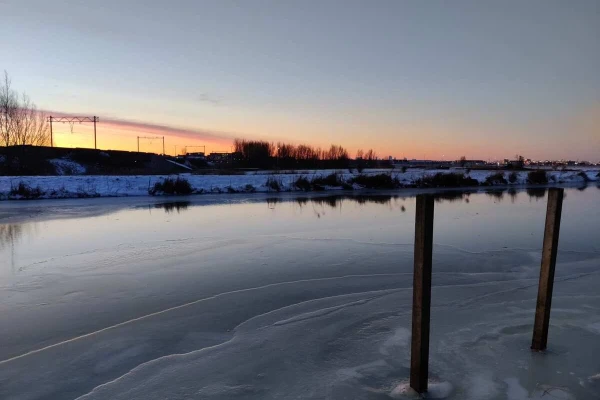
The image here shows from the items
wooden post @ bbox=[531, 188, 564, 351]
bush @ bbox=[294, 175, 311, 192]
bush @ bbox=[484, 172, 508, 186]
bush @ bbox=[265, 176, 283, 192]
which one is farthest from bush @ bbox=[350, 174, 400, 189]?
wooden post @ bbox=[531, 188, 564, 351]

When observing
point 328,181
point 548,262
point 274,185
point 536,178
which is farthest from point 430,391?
point 536,178

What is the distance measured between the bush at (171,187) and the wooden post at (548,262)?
22156 mm

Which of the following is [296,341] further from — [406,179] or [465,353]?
[406,179]

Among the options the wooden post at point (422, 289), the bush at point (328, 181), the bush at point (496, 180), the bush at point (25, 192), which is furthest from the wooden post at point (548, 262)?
the bush at point (496, 180)

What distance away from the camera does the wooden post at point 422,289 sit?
9.32ft

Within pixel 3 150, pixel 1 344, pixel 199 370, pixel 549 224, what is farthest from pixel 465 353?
pixel 3 150

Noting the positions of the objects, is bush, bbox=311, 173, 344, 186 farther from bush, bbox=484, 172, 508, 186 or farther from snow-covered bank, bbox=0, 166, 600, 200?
bush, bbox=484, 172, 508, 186

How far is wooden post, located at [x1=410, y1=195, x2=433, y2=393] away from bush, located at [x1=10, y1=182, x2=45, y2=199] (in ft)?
73.9

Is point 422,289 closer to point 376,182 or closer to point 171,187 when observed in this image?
point 171,187

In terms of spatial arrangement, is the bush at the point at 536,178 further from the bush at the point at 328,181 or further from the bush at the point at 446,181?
the bush at the point at 328,181

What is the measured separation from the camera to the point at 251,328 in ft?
14.2

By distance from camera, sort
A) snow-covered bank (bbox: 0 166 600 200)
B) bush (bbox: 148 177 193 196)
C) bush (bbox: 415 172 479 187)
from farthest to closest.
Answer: bush (bbox: 415 172 479 187) < bush (bbox: 148 177 193 196) < snow-covered bank (bbox: 0 166 600 200)

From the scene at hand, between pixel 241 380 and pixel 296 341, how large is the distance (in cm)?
85

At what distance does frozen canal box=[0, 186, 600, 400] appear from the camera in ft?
10.6
